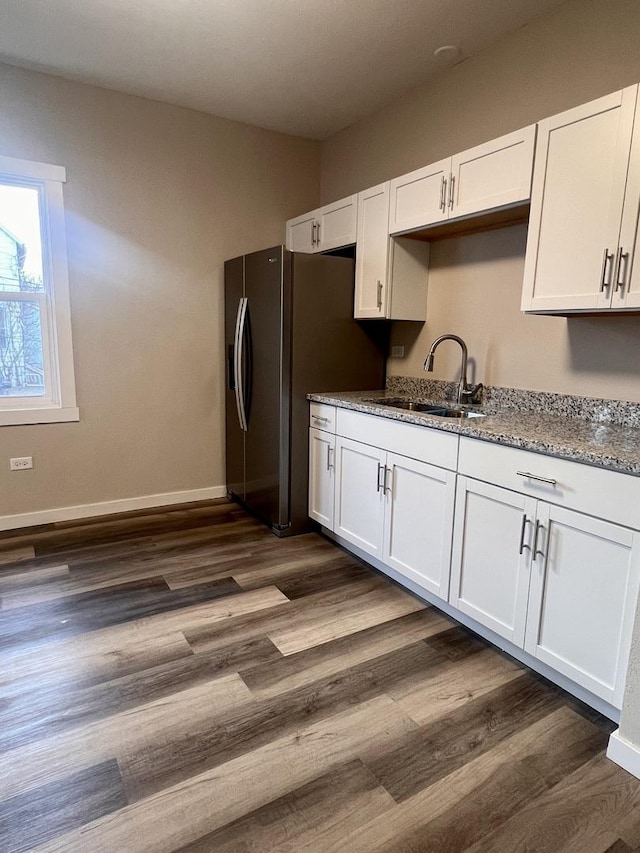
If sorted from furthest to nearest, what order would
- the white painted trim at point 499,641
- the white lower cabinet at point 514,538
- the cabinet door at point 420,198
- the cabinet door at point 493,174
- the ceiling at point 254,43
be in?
the cabinet door at point 420,198 → the ceiling at point 254,43 → the cabinet door at point 493,174 → the white painted trim at point 499,641 → the white lower cabinet at point 514,538

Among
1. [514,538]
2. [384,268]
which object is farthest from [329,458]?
[514,538]

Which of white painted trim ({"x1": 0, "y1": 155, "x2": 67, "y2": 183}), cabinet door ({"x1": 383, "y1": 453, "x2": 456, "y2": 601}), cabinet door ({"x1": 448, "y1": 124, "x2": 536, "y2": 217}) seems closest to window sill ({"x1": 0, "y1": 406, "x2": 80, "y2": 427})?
white painted trim ({"x1": 0, "y1": 155, "x2": 67, "y2": 183})

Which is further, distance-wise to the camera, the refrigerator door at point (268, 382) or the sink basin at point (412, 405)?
the refrigerator door at point (268, 382)

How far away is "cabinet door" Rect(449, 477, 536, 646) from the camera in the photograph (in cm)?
191

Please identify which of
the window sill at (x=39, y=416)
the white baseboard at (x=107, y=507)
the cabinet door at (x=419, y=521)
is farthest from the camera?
the white baseboard at (x=107, y=507)

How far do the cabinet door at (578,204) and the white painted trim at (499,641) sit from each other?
55.0 inches

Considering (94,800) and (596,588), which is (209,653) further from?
(596,588)

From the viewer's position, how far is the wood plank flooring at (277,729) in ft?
4.38

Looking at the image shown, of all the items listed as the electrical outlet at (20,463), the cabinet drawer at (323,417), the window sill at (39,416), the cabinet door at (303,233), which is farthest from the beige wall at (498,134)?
the electrical outlet at (20,463)

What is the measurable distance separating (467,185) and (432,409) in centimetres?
118

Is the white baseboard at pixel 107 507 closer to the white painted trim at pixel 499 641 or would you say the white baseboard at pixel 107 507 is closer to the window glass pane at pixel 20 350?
the window glass pane at pixel 20 350

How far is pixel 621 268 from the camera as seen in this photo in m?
1.83

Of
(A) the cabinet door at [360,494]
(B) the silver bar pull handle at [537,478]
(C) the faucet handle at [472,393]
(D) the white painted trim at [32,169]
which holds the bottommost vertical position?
(A) the cabinet door at [360,494]

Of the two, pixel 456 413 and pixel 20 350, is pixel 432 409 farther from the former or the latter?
pixel 20 350
